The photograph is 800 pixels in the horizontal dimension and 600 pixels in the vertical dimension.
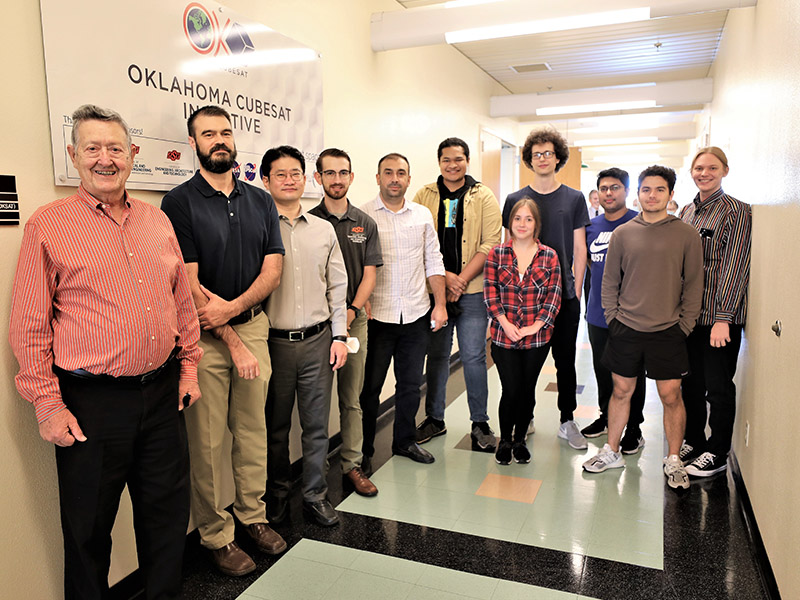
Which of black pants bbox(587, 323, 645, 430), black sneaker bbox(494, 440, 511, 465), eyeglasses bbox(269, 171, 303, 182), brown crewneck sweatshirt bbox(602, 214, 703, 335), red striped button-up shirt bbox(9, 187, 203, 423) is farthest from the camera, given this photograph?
black pants bbox(587, 323, 645, 430)

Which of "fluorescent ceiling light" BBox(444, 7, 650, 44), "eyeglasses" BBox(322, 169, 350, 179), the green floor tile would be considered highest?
"fluorescent ceiling light" BBox(444, 7, 650, 44)

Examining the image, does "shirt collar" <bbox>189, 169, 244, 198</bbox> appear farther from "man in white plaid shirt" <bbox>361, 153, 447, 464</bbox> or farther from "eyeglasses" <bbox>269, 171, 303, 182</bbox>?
"man in white plaid shirt" <bbox>361, 153, 447, 464</bbox>

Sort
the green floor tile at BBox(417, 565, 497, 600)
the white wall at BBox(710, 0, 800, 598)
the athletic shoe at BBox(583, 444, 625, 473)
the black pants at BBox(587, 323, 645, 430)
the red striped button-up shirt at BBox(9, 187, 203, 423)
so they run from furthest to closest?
the black pants at BBox(587, 323, 645, 430) → the athletic shoe at BBox(583, 444, 625, 473) → the green floor tile at BBox(417, 565, 497, 600) → the white wall at BBox(710, 0, 800, 598) → the red striped button-up shirt at BBox(9, 187, 203, 423)

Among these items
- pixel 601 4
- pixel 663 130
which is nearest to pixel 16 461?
pixel 601 4

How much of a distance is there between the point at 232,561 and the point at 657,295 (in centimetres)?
232

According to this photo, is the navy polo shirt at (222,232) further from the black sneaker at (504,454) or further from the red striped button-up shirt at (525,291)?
the black sneaker at (504,454)

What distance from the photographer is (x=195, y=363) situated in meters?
2.13

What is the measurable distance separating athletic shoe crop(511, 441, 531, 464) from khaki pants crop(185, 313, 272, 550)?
1514 millimetres

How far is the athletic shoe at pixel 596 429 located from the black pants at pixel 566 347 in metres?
0.20

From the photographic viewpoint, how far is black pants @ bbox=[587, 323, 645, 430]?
11.5 ft

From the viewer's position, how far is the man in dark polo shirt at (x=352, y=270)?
9.85ft

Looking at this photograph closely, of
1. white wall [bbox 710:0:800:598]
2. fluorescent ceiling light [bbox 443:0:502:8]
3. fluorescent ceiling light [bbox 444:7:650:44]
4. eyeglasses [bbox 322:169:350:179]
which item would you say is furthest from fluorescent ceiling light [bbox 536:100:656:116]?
eyeglasses [bbox 322:169:350:179]

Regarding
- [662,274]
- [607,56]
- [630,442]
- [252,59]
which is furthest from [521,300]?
[607,56]

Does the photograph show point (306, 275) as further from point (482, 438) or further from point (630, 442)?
point (630, 442)
